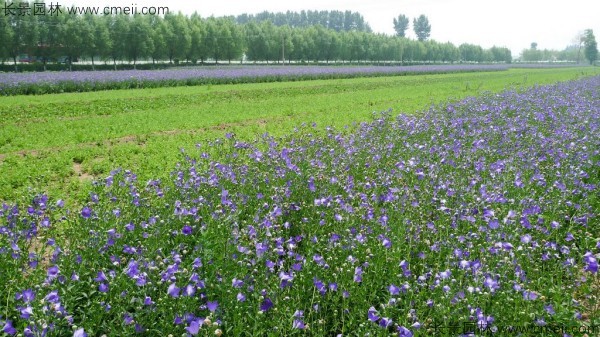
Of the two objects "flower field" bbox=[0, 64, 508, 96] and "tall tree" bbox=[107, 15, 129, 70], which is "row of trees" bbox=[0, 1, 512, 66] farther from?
"flower field" bbox=[0, 64, 508, 96]

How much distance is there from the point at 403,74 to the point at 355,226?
163ft

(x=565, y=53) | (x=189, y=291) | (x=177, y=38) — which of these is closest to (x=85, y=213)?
(x=189, y=291)

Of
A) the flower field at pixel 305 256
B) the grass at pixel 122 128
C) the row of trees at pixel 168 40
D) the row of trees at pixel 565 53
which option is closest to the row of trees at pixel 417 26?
the row of trees at pixel 565 53

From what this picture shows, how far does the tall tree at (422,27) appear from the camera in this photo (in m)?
163

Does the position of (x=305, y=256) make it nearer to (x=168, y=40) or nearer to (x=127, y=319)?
(x=127, y=319)

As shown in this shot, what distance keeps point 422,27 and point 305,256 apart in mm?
173368

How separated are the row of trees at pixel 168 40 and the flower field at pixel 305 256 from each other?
50.6 meters

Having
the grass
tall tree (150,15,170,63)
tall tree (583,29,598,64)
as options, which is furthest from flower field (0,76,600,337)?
tall tree (583,29,598,64)

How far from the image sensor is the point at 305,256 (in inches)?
181

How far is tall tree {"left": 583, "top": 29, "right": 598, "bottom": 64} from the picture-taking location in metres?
135

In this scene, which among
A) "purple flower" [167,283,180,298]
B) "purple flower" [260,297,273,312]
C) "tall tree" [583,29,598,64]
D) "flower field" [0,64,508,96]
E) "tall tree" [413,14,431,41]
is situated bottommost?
"purple flower" [260,297,273,312]

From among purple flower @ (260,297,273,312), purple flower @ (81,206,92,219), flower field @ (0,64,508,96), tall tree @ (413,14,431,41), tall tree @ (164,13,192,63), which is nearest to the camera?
purple flower @ (260,297,273,312)

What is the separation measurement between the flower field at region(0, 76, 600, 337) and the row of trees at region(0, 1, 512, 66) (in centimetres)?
5063

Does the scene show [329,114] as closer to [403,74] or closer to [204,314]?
[204,314]
